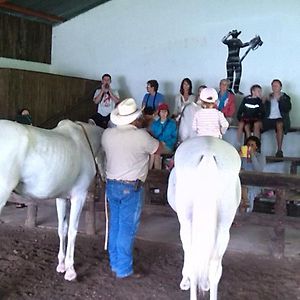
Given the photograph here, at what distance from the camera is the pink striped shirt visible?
3.96 m

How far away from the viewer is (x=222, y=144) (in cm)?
333

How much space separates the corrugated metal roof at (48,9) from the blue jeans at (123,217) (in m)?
6.01

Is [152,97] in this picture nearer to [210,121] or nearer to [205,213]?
[210,121]

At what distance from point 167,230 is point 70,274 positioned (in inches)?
75.9

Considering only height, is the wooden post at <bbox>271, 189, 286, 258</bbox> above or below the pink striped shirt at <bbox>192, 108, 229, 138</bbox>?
below

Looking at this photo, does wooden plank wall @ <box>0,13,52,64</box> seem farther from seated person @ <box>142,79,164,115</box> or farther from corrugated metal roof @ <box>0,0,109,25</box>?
seated person @ <box>142,79,164,115</box>

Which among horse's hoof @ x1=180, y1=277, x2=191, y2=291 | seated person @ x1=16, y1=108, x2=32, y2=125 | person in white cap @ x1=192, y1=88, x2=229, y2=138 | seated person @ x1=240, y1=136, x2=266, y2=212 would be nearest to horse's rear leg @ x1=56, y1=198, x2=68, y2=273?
horse's hoof @ x1=180, y1=277, x2=191, y2=291

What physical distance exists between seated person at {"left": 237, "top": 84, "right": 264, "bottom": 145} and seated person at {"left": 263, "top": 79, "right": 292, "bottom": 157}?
0.40 feet

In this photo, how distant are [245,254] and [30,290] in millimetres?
2158

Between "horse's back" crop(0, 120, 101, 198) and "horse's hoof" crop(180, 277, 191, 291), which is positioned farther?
"horse's hoof" crop(180, 277, 191, 291)

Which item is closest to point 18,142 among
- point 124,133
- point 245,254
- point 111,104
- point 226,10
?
point 124,133

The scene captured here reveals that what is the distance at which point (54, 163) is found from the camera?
12.4 ft

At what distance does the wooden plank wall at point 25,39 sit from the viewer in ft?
32.0

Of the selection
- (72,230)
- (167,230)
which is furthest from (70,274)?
(167,230)
